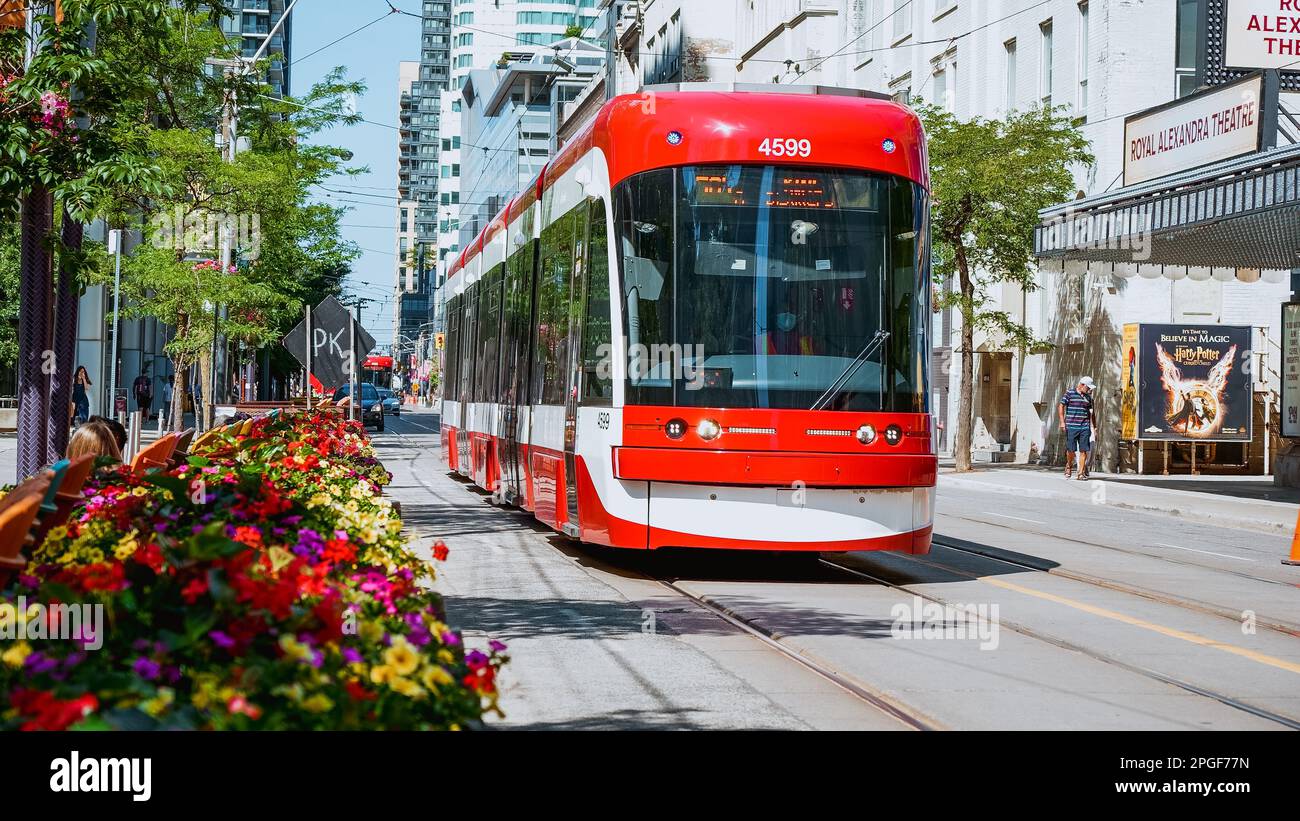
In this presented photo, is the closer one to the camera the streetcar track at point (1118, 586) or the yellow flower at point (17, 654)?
the yellow flower at point (17, 654)

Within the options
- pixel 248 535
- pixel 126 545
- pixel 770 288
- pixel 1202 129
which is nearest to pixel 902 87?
pixel 1202 129

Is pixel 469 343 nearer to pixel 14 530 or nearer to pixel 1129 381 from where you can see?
pixel 1129 381

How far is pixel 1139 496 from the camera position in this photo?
1038 inches

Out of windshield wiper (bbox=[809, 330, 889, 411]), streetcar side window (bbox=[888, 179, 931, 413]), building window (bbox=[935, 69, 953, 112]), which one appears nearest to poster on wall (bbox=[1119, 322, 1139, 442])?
building window (bbox=[935, 69, 953, 112])

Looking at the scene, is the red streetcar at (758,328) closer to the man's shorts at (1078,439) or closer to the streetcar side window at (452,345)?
the streetcar side window at (452,345)

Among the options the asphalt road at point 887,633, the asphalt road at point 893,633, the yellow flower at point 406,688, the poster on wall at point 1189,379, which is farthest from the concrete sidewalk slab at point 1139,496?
the yellow flower at point 406,688

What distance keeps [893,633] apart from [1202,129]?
69.5ft

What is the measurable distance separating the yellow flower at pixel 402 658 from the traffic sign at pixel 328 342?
22.3 m

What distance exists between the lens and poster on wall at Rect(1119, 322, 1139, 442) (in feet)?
112

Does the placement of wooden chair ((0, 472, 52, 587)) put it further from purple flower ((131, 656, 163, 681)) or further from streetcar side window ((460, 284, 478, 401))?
streetcar side window ((460, 284, 478, 401))

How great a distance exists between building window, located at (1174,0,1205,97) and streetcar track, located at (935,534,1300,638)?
22431 millimetres

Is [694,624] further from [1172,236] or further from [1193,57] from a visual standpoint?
[1193,57]

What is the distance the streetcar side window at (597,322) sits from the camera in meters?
12.6
